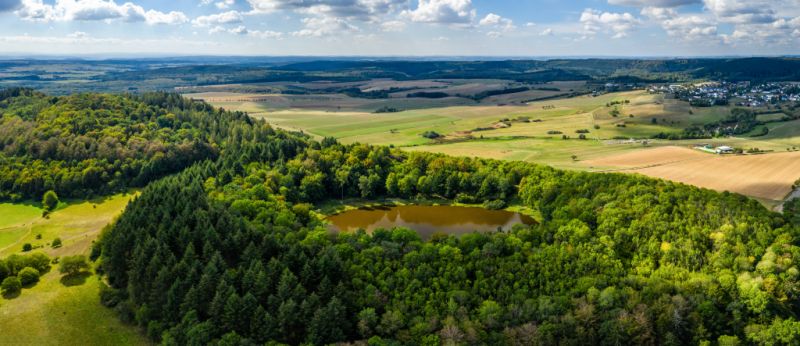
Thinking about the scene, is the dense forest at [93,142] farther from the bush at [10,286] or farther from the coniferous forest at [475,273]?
the bush at [10,286]

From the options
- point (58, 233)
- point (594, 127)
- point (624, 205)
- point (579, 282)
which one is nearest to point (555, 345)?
point (579, 282)

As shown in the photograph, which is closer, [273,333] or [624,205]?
[273,333]

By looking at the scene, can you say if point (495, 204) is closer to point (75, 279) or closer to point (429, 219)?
point (429, 219)

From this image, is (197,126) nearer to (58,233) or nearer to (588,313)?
(58,233)

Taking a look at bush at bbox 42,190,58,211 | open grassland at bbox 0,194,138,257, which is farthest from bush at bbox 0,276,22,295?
bush at bbox 42,190,58,211

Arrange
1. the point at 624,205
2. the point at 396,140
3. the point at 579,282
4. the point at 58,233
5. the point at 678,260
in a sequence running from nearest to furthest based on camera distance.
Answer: the point at 579,282 → the point at 678,260 → the point at 624,205 → the point at 58,233 → the point at 396,140

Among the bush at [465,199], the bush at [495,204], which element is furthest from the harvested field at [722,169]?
the bush at [465,199]

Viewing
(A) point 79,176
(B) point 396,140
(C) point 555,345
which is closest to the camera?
(C) point 555,345

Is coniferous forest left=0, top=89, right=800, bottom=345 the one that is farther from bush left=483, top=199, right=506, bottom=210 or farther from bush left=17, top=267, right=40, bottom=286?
bush left=17, top=267, right=40, bottom=286
